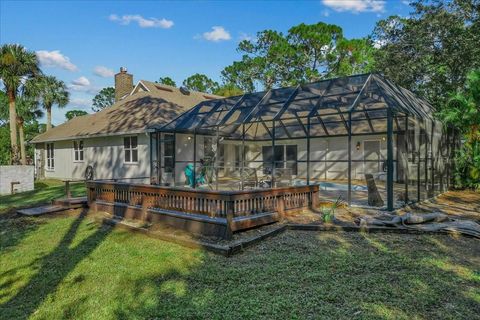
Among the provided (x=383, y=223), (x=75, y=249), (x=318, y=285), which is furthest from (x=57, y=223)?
(x=383, y=223)

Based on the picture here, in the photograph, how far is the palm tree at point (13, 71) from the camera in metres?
15.9

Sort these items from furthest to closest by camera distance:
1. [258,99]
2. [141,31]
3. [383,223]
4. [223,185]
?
1. [141,31]
2. [223,185]
3. [258,99]
4. [383,223]

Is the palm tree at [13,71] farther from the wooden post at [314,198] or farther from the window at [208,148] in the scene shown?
the wooden post at [314,198]

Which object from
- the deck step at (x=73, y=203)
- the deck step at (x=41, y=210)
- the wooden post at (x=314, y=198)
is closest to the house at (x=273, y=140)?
the wooden post at (x=314, y=198)

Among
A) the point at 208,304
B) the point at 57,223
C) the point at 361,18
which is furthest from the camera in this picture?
the point at 361,18

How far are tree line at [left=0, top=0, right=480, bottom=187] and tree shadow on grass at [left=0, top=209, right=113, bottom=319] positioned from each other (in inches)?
416

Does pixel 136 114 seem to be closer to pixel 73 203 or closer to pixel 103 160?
pixel 103 160

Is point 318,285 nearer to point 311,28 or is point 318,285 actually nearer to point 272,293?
point 272,293

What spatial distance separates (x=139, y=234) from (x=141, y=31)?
13.2 meters

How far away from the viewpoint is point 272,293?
3.62 meters

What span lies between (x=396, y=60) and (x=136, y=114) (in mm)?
14056

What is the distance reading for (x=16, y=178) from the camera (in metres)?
13.7

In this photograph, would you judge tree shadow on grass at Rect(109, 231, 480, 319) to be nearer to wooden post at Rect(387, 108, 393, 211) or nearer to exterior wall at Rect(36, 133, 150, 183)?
wooden post at Rect(387, 108, 393, 211)

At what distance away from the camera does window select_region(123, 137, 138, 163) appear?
15.0m
